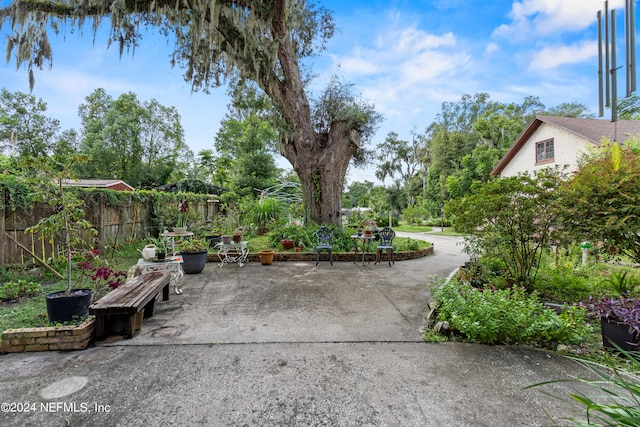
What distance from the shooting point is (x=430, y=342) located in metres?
2.72

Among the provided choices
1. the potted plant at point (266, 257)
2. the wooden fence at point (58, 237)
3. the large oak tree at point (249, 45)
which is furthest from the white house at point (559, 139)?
the wooden fence at point (58, 237)

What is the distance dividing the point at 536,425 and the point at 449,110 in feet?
110

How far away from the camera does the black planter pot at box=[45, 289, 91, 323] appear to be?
8.79 feet

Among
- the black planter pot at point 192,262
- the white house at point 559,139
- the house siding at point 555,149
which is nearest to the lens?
the black planter pot at point 192,262

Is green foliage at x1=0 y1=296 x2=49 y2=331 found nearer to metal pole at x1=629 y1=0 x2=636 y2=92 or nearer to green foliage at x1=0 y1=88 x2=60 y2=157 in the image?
metal pole at x1=629 y1=0 x2=636 y2=92

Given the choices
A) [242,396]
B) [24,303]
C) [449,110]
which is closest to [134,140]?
[24,303]

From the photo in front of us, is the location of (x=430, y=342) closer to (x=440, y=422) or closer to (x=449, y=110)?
(x=440, y=422)

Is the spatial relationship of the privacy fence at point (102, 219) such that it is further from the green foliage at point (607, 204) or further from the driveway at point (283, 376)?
the green foliage at point (607, 204)

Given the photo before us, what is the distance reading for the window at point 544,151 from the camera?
14.3 metres

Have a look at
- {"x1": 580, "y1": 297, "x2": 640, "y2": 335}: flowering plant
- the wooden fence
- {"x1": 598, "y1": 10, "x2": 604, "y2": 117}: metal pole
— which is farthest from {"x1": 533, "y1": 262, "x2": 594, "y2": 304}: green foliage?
the wooden fence

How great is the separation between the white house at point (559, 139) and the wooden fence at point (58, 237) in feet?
51.1

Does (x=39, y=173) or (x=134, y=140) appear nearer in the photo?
(x=39, y=173)

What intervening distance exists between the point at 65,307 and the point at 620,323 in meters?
5.01

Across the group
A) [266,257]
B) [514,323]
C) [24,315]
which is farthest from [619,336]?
[24,315]
